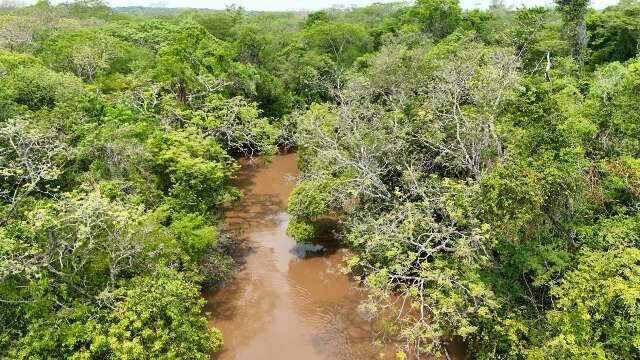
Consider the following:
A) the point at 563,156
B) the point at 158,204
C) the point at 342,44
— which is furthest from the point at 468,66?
the point at 342,44

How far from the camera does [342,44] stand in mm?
36094

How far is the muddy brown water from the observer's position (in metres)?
12.9

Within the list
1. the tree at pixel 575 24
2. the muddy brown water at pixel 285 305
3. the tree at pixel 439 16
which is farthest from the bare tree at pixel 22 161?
the tree at pixel 439 16

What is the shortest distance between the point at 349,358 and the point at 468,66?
1138 centimetres

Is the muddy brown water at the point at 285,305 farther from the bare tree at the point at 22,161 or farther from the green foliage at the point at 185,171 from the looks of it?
the bare tree at the point at 22,161

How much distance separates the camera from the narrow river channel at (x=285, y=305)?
1291 centimetres

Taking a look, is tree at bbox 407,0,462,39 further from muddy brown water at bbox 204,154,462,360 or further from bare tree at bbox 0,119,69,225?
bare tree at bbox 0,119,69,225

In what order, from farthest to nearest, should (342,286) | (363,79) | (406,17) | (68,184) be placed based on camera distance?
(406,17) → (363,79) → (342,286) → (68,184)

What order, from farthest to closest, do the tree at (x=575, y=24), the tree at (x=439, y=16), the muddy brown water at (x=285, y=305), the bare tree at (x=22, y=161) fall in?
the tree at (x=439, y=16) → the tree at (x=575, y=24) → the muddy brown water at (x=285, y=305) → the bare tree at (x=22, y=161)

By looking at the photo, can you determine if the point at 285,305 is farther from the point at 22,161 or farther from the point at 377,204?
the point at 22,161

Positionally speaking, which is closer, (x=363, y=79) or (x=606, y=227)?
(x=606, y=227)

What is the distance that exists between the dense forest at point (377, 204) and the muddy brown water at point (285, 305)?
75cm

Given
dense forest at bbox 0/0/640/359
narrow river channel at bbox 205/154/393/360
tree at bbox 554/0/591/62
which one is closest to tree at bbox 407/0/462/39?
tree at bbox 554/0/591/62

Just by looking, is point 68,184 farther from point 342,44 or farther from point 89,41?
point 342,44
